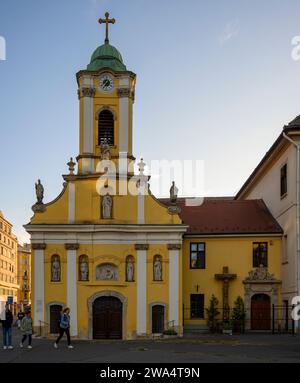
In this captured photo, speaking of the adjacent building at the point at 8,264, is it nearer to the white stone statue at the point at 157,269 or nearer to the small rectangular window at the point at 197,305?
the small rectangular window at the point at 197,305

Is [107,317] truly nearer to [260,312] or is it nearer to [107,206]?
[107,206]

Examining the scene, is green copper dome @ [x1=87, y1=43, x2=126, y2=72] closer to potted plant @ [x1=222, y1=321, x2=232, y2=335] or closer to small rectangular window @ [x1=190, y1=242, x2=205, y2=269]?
small rectangular window @ [x1=190, y1=242, x2=205, y2=269]

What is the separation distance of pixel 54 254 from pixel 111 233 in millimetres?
3672

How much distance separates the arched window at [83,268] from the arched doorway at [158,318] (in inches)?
178

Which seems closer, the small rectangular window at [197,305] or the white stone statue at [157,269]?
the white stone statue at [157,269]

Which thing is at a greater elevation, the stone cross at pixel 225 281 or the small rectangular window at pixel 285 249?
the small rectangular window at pixel 285 249

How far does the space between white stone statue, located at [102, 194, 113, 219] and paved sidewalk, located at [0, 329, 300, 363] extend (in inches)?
309

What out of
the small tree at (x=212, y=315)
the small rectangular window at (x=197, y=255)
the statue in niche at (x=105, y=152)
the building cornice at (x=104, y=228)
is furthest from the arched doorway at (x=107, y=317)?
the statue in niche at (x=105, y=152)

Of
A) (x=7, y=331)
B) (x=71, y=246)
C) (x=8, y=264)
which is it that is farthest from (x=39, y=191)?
(x=8, y=264)

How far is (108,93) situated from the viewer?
139 ft

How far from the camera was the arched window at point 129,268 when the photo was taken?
40062 millimetres

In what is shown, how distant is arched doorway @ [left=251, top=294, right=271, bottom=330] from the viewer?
139ft

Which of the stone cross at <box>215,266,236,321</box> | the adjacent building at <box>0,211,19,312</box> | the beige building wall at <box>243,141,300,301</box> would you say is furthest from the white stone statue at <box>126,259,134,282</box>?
the adjacent building at <box>0,211,19,312</box>

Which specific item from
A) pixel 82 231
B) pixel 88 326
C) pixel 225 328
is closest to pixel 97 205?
pixel 82 231
